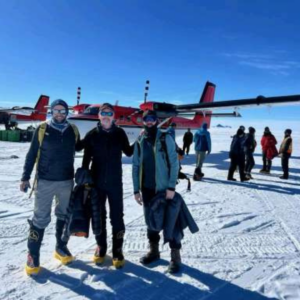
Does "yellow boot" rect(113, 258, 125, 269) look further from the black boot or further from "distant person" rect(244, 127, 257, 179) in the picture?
"distant person" rect(244, 127, 257, 179)

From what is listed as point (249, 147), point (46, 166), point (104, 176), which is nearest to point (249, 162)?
point (249, 147)

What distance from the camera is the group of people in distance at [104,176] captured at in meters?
3.33

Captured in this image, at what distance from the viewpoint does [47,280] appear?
3.16m

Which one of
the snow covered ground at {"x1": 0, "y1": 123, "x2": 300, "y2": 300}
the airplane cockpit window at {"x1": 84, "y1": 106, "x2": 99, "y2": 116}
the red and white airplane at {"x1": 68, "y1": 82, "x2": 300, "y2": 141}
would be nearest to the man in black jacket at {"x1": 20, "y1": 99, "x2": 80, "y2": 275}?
the snow covered ground at {"x1": 0, "y1": 123, "x2": 300, "y2": 300}

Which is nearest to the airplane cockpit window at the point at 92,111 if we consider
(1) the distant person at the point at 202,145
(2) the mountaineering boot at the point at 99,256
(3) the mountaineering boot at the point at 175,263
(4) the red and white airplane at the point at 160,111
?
(4) the red and white airplane at the point at 160,111

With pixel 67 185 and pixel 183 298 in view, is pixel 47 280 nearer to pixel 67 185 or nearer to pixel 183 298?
pixel 67 185

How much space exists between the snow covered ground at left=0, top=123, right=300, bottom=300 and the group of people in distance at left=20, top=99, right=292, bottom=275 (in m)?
0.19

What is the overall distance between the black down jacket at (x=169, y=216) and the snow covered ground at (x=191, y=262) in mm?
476

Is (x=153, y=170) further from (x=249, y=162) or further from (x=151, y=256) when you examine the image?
(x=249, y=162)

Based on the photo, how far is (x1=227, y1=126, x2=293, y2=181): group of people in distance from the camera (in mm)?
9180

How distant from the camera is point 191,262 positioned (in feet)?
12.1

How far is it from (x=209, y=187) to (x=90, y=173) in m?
5.53

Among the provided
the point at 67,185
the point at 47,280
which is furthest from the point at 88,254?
the point at 67,185

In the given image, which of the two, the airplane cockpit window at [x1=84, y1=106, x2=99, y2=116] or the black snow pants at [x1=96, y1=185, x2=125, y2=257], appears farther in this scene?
the airplane cockpit window at [x1=84, y1=106, x2=99, y2=116]
